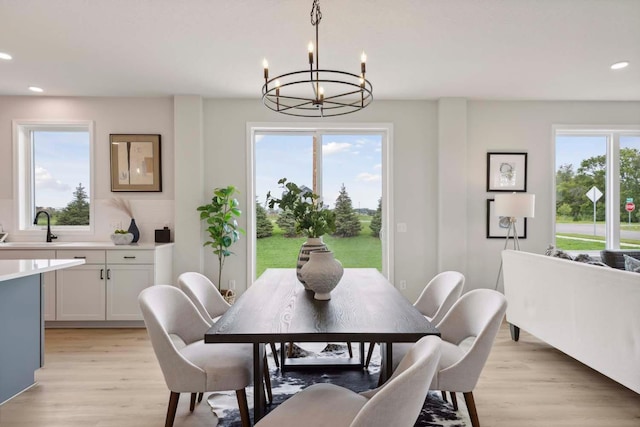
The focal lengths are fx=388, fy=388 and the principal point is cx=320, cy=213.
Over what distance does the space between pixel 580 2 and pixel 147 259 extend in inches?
165

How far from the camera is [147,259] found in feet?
13.1

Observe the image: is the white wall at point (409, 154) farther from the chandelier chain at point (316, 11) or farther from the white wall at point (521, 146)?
the chandelier chain at point (316, 11)

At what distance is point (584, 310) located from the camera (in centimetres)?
257

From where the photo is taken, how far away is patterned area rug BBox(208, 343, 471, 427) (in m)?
2.24

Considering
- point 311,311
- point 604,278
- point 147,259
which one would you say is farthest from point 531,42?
point 147,259

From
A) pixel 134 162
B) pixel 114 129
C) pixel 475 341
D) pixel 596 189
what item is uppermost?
pixel 114 129

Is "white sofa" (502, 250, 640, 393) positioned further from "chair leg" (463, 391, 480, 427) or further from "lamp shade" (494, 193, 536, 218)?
"chair leg" (463, 391, 480, 427)

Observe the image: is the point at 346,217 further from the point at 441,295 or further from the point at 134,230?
the point at 134,230

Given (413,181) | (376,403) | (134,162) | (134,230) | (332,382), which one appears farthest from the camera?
(413,181)

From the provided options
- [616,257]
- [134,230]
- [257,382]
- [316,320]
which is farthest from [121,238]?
[616,257]

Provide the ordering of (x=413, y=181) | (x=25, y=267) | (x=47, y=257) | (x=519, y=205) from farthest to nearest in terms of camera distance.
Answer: (x=413, y=181) → (x=519, y=205) → (x=47, y=257) → (x=25, y=267)

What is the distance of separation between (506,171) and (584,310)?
2502 millimetres

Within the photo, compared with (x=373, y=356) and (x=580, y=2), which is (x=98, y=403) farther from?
(x=580, y=2)

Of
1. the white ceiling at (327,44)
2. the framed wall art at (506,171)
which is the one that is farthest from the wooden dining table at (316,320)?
the framed wall art at (506,171)
